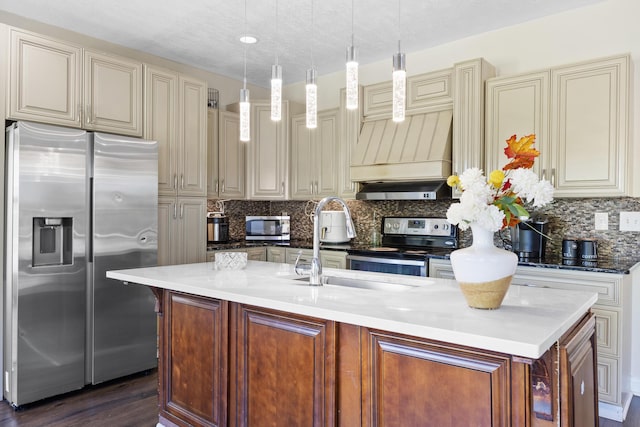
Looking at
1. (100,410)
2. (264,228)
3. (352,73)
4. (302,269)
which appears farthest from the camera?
(264,228)

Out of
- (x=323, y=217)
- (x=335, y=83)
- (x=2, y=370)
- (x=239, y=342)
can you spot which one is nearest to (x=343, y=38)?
(x=335, y=83)

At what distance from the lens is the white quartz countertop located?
1277mm

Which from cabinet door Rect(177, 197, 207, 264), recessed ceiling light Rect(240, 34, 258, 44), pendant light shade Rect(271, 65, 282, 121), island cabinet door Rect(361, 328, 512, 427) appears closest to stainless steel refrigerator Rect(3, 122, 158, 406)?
cabinet door Rect(177, 197, 207, 264)

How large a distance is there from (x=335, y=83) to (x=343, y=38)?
1.00 metres

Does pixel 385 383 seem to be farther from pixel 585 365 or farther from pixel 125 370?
pixel 125 370

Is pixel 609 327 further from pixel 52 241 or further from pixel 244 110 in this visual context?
pixel 52 241

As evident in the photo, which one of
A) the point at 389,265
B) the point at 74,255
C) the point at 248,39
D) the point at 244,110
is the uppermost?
the point at 248,39

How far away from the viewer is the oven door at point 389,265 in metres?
3.49

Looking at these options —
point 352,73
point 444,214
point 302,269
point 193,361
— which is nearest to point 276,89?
point 352,73

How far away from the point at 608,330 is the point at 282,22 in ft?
10.4

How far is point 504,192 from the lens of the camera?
1552mm

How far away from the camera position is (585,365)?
165 cm

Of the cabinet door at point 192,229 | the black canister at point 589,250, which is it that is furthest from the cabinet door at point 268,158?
the black canister at point 589,250

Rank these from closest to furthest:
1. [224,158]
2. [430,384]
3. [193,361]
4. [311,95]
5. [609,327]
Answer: [430,384], [311,95], [193,361], [609,327], [224,158]
